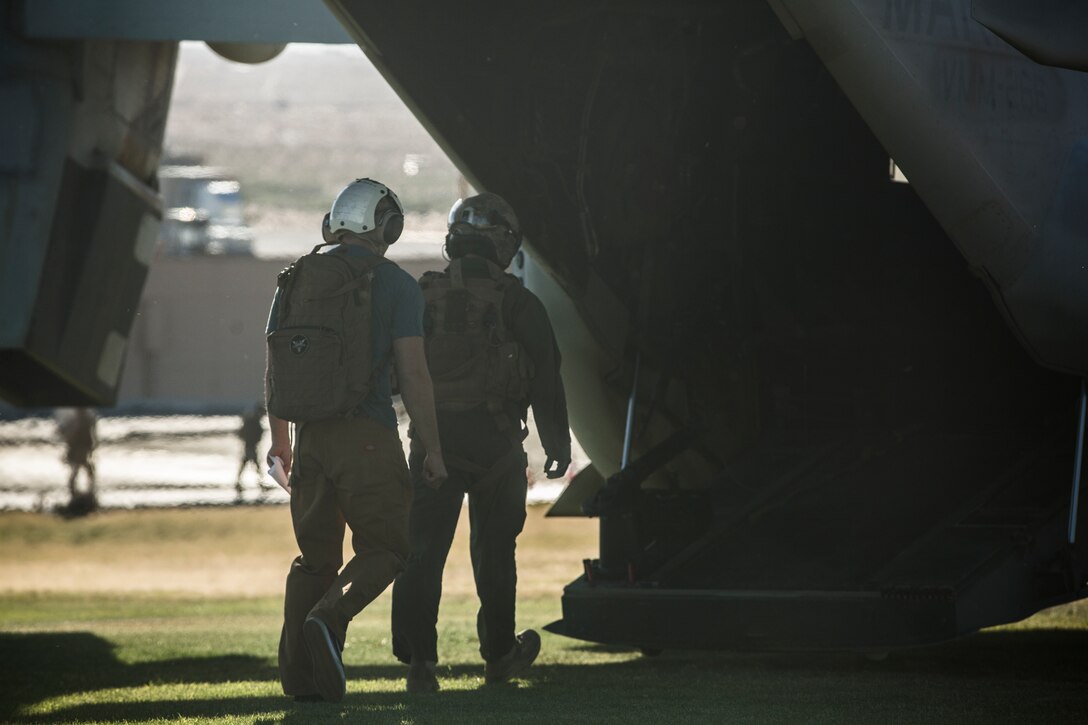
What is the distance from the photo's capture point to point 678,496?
8.59 meters

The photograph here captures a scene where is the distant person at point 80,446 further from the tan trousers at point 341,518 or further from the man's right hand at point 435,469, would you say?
the man's right hand at point 435,469

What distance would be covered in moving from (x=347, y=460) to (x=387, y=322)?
55 centimetres

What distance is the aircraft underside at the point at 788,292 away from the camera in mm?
7340

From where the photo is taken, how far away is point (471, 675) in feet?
27.3

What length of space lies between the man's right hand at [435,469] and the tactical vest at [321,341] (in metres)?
0.36

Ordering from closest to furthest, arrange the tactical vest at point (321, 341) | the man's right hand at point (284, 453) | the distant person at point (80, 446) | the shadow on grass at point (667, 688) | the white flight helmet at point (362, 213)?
the shadow on grass at point (667, 688) → the tactical vest at point (321, 341) → the white flight helmet at point (362, 213) → the man's right hand at point (284, 453) → the distant person at point (80, 446)

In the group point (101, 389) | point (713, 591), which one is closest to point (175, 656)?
point (101, 389)

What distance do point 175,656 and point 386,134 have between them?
4729 inches

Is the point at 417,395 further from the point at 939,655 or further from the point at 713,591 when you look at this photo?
the point at 939,655

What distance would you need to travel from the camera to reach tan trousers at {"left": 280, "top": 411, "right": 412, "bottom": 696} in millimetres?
6352

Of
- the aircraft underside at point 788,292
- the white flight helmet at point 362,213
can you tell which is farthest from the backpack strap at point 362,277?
the aircraft underside at point 788,292

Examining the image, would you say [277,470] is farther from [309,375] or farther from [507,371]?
[507,371]

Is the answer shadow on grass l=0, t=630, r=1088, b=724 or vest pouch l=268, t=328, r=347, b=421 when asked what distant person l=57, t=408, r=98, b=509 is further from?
vest pouch l=268, t=328, r=347, b=421

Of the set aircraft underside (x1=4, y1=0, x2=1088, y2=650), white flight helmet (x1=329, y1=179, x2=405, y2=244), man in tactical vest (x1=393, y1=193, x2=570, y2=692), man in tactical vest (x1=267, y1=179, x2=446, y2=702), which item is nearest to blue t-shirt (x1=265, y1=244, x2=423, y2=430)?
man in tactical vest (x1=267, y1=179, x2=446, y2=702)
